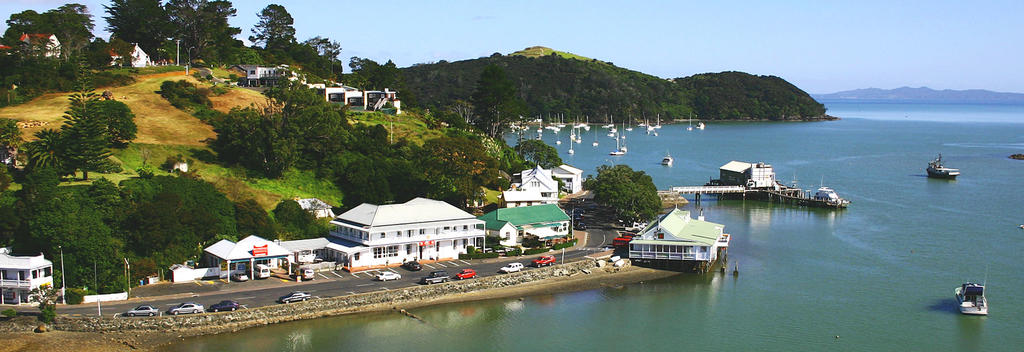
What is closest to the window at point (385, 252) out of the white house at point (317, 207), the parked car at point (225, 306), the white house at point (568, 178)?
the white house at point (317, 207)

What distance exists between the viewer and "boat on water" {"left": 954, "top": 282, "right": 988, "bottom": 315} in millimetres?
40031

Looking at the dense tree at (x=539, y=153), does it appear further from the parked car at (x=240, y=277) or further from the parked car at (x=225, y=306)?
the parked car at (x=225, y=306)

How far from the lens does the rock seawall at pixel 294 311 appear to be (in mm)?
33656

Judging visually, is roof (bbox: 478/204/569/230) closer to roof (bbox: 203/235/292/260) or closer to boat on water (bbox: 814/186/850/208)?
roof (bbox: 203/235/292/260)

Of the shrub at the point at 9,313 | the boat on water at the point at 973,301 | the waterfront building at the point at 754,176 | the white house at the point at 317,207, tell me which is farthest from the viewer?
the waterfront building at the point at 754,176

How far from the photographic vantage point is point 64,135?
45656mm

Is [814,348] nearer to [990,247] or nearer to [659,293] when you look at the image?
[659,293]

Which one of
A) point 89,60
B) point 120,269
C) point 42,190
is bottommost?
point 120,269

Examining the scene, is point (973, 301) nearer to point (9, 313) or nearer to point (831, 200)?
point (831, 200)

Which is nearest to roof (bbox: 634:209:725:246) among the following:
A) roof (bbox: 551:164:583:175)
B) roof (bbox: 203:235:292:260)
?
roof (bbox: 203:235:292:260)

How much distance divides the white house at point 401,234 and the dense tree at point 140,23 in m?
44.2

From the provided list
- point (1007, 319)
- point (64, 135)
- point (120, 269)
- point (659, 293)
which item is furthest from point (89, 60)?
point (1007, 319)

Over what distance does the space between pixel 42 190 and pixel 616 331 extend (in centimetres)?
2909

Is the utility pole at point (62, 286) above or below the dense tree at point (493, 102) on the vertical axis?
below
